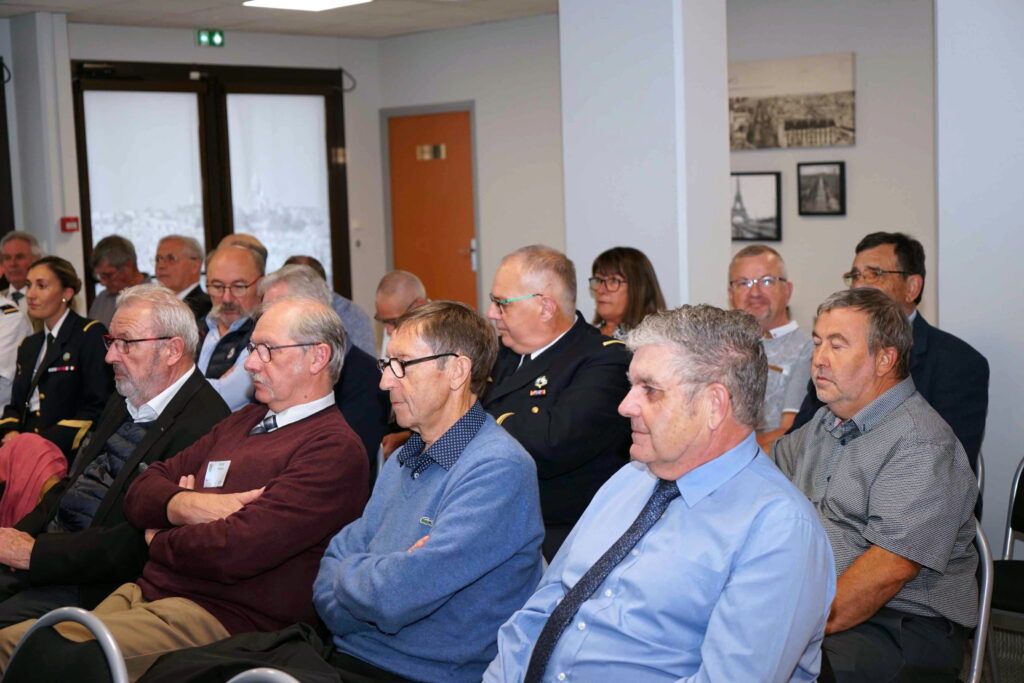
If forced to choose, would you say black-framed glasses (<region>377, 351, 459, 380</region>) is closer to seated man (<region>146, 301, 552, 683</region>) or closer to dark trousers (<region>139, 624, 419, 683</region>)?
seated man (<region>146, 301, 552, 683</region>)

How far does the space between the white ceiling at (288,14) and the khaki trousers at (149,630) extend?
5937 millimetres

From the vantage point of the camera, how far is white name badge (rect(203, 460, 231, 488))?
2.96m

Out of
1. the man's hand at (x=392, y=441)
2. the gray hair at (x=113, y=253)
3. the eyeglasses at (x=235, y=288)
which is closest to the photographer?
the man's hand at (x=392, y=441)

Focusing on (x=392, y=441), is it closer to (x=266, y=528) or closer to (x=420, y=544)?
(x=266, y=528)

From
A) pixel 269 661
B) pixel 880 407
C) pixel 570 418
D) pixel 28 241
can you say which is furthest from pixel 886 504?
Answer: pixel 28 241

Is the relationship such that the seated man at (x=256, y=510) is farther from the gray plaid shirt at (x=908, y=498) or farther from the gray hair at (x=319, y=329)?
the gray plaid shirt at (x=908, y=498)

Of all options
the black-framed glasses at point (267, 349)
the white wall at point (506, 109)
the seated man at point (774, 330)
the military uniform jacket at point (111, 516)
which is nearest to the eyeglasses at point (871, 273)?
the seated man at point (774, 330)

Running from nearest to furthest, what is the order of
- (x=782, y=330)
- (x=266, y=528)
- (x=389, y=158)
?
(x=266, y=528) < (x=782, y=330) < (x=389, y=158)

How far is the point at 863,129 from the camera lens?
763 centimetres

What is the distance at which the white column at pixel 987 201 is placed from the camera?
12.5 ft

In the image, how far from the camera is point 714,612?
6.18 feet

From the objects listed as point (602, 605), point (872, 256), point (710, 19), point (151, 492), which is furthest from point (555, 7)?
point (602, 605)

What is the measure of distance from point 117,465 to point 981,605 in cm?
250

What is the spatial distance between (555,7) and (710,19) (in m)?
4.35
